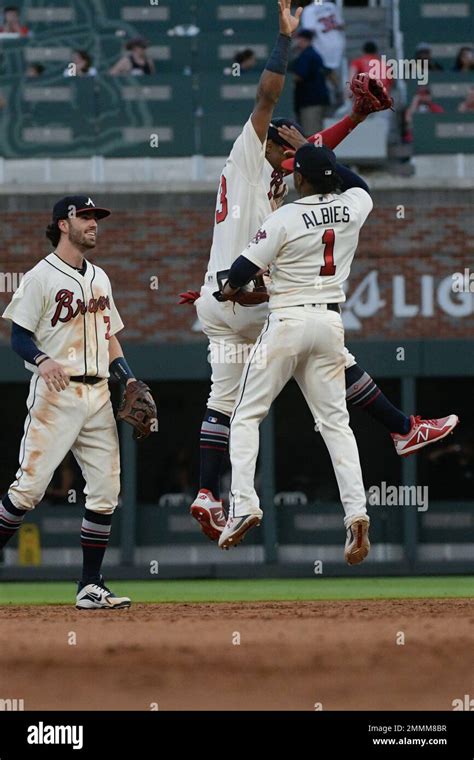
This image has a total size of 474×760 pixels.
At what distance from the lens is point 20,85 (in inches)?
654

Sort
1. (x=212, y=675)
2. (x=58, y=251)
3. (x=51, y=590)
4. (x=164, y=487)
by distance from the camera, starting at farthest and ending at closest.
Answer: (x=164, y=487) < (x=51, y=590) < (x=58, y=251) < (x=212, y=675)

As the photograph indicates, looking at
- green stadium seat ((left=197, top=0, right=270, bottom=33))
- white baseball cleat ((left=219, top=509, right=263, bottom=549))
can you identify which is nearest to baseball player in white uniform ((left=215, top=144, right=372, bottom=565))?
white baseball cleat ((left=219, top=509, right=263, bottom=549))

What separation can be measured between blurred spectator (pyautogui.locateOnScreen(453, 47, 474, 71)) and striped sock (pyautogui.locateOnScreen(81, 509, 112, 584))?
10035 millimetres

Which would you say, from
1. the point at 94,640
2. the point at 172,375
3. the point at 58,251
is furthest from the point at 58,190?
the point at 94,640

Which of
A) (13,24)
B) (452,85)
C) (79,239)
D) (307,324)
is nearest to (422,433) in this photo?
(307,324)

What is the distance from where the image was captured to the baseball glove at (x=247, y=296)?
7773mm

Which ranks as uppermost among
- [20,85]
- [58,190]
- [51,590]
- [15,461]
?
[20,85]

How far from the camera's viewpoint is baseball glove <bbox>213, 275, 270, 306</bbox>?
7.77 meters

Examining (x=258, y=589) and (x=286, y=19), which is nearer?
(x=286, y=19)

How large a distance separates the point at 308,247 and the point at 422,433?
1.26 m

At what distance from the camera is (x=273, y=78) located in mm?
7594

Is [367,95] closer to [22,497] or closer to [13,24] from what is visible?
[22,497]

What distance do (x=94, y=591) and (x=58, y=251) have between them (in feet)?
6.20

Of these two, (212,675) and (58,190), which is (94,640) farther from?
(58,190)
